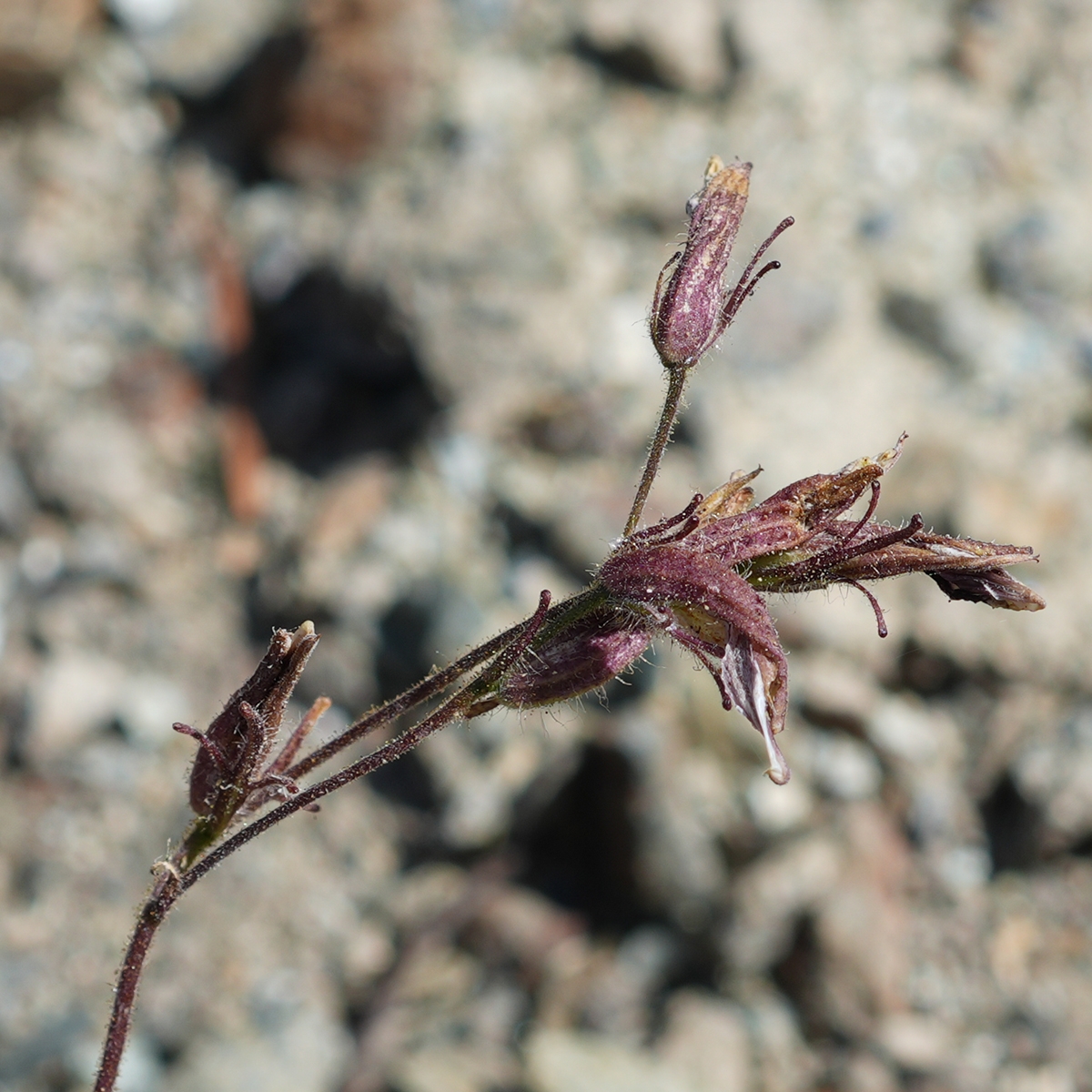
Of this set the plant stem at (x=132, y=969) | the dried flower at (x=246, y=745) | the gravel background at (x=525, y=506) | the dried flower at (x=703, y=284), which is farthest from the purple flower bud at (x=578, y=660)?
the gravel background at (x=525, y=506)

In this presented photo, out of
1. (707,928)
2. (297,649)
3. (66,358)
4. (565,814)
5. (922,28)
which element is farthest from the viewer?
(922,28)

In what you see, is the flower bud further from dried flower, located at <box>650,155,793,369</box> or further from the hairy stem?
the hairy stem

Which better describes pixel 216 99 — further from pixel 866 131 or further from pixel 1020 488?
pixel 1020 488

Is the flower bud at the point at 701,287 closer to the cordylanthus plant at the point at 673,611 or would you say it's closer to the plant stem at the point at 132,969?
the cordylanthus plant at the point at 673,611

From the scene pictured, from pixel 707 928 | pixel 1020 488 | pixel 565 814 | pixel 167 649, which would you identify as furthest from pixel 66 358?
pixel 1020 488

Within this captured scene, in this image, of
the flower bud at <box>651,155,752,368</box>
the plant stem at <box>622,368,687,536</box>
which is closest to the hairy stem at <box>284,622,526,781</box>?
the plant stem at <box>622,368,687,536</box>

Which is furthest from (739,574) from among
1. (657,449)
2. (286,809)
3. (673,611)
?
(286,809)
